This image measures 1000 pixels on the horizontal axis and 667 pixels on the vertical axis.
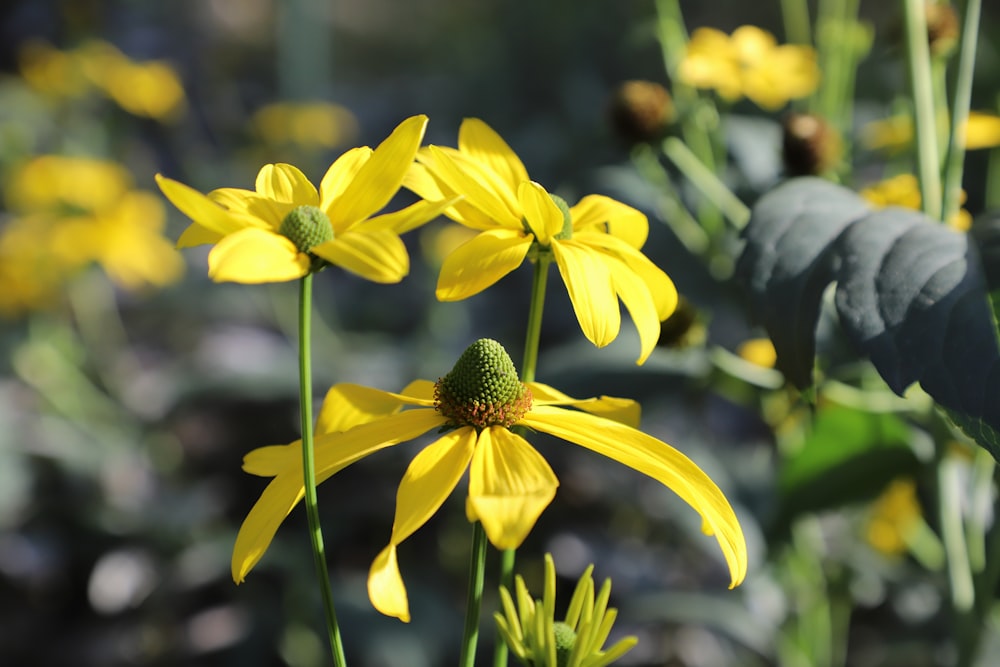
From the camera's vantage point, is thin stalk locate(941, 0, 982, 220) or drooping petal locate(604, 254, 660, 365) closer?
drooping petal locate(604, 254, 660, 365)

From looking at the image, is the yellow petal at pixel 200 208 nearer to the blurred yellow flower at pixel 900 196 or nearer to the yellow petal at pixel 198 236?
the yellow petal at pixel 198 236

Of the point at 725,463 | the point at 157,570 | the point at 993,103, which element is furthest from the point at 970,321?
the point at 157,570

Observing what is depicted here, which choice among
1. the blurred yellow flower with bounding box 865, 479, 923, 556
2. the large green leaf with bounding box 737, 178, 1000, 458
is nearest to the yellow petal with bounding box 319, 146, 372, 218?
the large green leaf with bounding box 737, 178, 1000, 458

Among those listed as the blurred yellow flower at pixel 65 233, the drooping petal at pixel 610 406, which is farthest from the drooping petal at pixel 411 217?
the blurred yellow flower at pixel 65 233

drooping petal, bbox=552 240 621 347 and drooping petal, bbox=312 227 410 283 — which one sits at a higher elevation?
drooping petal, bbox=312 227 410 283

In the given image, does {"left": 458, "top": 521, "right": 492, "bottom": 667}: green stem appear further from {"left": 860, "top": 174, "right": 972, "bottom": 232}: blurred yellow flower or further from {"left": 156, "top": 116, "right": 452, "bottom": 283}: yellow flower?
{"left": 860, "top": 174, "right": 972, "bottom": 232}: blurred yellow flower

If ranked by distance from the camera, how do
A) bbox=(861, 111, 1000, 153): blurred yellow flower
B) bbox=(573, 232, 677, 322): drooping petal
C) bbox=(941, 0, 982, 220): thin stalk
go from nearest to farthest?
bbox=(573, 232, 677, 322): drooping petal < bbox=(941, 0, 982, 220): thin stalk < bbox=(861, 111, 1000, 153): blurred yellow flower
